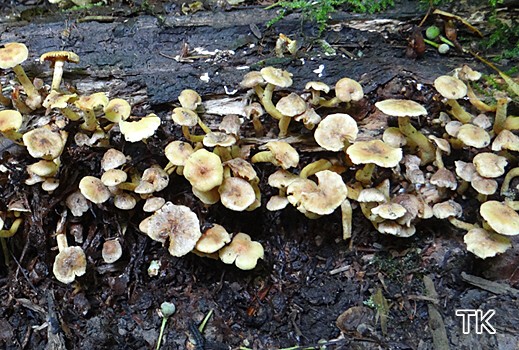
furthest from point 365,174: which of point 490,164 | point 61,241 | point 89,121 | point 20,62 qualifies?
point 20,62

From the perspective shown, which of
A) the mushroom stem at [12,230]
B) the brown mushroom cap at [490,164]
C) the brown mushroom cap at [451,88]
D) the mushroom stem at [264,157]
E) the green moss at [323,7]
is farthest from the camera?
the green moss at [323,7]

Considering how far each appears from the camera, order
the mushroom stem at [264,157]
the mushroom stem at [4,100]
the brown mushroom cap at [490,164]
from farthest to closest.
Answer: the mushroom stem at [4,100], the mushroom stem at [264,157], the brown mushroom cap at [490,164]

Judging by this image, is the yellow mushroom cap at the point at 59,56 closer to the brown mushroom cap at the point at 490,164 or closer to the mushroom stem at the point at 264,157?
the mushroom stem at the point at 264,157

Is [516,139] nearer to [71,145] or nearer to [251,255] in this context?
[251,255]

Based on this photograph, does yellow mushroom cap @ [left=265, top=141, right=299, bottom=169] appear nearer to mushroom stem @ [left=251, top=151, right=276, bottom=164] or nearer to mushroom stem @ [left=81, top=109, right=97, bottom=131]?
mushroom stem @ [left=251, top=151, right=276, bottom=164]

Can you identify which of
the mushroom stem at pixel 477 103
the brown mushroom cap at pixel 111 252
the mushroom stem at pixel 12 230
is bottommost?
the brown mushroom cap at pixel 111 252

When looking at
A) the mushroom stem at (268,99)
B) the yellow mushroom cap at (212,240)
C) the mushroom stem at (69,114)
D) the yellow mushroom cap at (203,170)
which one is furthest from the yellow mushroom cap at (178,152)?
the mushroom stem at (69,114)
